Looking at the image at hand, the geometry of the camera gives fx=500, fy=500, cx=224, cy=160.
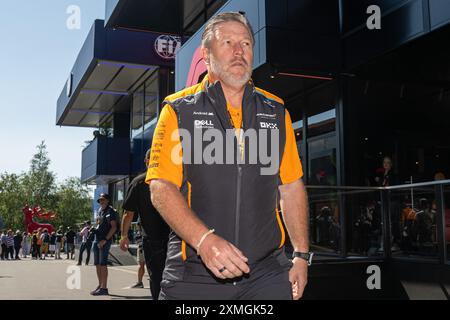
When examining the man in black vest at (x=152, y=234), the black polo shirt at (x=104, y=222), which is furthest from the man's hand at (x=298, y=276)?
the black polo shirt at (x=104, y=222)

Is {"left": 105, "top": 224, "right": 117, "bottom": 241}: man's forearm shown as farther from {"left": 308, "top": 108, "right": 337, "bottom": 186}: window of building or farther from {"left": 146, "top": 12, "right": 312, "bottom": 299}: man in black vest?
{"left": 146, "top": 12, "right": 312, "bottom": 299}: man in black vest

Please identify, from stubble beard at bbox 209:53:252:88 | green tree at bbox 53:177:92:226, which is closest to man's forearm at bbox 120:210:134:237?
stubble beard at bbox 209:53:252:88

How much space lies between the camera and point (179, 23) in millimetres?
17797

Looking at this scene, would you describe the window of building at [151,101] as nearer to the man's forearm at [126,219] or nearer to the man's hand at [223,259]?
the man's forearm at [126,219]

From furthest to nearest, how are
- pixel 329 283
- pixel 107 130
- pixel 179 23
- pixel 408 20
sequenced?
1. pixel 107 130
2. pixel 179 23
3. pixel 408 20
4. pixel 329 283

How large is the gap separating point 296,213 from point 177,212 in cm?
66

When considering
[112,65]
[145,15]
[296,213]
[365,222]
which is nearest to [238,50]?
[296,213]

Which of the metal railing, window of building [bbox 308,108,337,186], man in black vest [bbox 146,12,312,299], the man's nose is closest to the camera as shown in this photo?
man in black vest [bbox 146,12,312,299]

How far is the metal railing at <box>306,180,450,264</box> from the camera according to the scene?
24.7 feet

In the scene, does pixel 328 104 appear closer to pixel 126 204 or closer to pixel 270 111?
pixel 126 204

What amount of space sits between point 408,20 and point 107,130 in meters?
23.8

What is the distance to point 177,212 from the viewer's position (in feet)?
6.24

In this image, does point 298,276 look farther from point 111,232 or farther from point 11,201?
point 11,201
